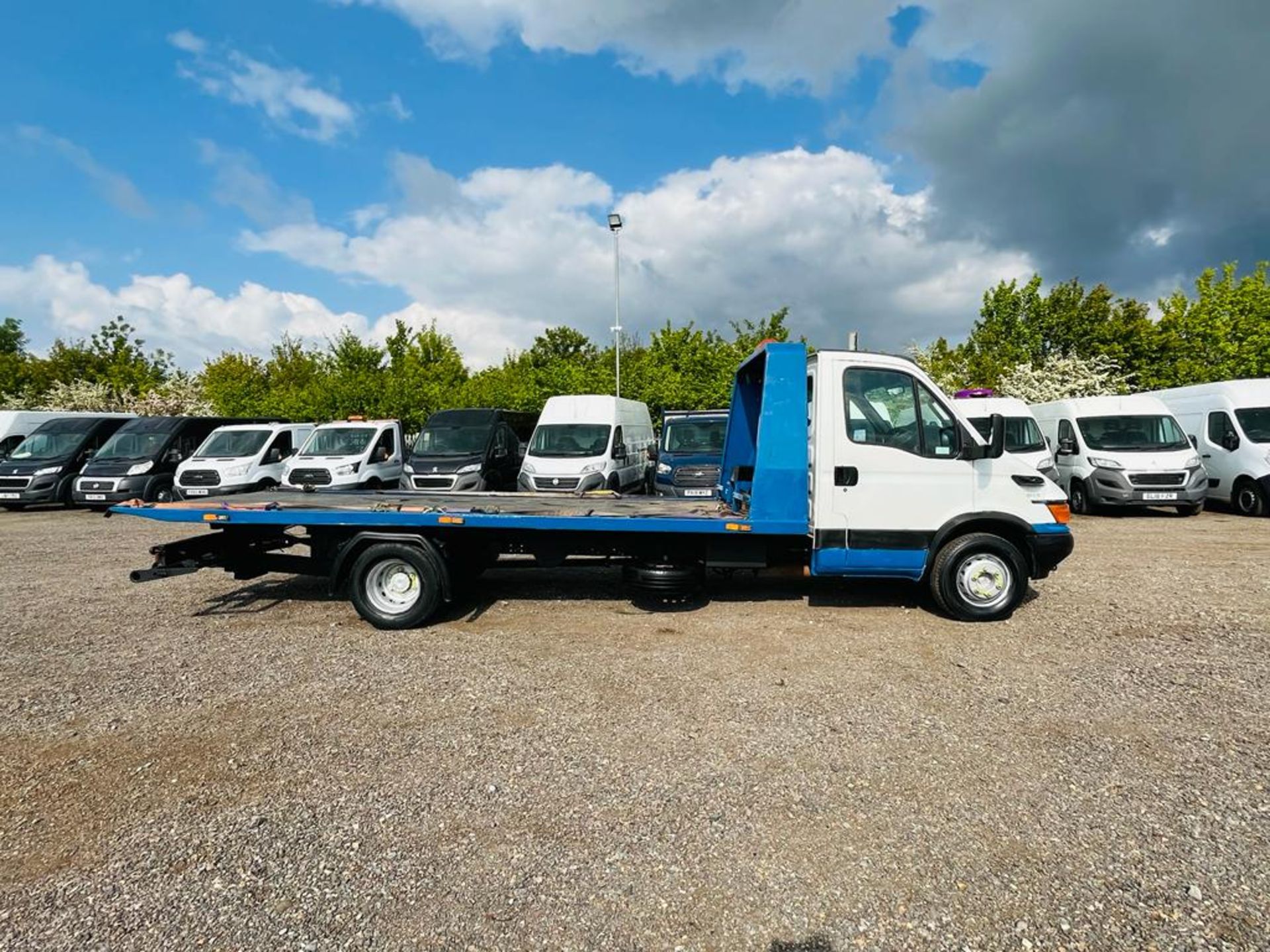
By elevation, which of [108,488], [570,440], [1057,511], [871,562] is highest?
[570,440]

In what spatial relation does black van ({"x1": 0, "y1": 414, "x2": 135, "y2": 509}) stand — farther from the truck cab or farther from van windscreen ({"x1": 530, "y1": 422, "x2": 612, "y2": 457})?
the truck cab

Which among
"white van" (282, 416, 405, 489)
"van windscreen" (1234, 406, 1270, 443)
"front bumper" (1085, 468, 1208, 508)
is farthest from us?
"white van" (282, 416, 405, 489)

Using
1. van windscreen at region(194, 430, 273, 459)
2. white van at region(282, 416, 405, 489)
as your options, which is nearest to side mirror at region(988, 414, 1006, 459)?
white van at region(282, 416, 405, 489)

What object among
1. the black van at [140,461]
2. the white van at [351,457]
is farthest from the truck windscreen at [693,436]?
the black van at [140,461]

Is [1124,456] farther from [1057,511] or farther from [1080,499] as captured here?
[1057,511]

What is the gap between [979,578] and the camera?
629cm

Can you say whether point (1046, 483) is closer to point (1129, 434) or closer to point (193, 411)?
point (1129, 434)

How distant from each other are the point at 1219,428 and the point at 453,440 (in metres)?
15.7

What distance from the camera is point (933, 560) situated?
6234 millimetres

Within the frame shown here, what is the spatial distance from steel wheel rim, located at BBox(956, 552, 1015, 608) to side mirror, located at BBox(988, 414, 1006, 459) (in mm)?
934

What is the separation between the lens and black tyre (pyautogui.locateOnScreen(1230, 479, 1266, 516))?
13094mm

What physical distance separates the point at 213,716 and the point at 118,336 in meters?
53.2

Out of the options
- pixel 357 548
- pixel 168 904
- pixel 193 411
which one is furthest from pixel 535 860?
pixel 193 411

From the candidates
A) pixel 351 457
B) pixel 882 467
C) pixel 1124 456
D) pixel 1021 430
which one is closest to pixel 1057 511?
pixel 882 467
